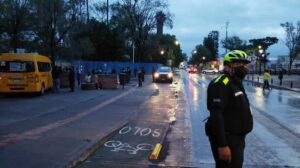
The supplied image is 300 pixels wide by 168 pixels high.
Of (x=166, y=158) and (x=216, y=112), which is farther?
(x=166, y=158)

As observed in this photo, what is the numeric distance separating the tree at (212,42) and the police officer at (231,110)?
18516 centimetres

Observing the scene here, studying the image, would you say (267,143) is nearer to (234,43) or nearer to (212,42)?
(234,43)

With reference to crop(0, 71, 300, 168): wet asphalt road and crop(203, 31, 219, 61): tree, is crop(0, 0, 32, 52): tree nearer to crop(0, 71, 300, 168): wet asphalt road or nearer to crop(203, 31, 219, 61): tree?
crop(0, 71, 300, 168): wet asphalt road

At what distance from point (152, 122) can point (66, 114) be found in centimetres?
326

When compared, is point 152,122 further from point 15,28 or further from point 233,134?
point 15,28

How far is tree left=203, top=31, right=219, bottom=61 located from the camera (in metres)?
192

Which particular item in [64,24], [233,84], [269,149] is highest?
[64,24]

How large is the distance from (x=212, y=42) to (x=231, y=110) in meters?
190

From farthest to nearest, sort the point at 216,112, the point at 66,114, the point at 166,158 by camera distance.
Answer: the point at 66,114 → the point at 166,158 → the point at 216,112

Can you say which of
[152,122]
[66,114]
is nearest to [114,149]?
[152,122]

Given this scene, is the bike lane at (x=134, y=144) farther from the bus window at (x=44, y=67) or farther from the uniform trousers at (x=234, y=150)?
the bus window at (x=44, y=67)

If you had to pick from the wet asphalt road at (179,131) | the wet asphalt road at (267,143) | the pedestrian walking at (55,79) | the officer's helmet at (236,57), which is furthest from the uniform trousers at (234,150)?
the pedestrian walking at (55,79)

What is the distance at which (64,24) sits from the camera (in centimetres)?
4400

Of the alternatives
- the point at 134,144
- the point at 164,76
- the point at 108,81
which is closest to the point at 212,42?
the point at 164,76
